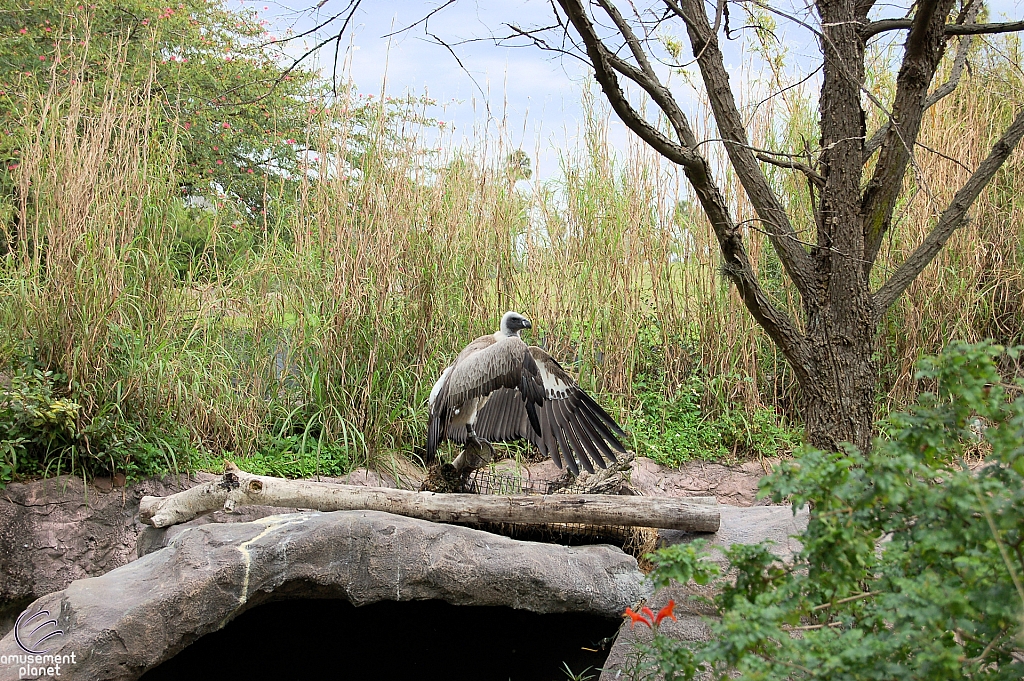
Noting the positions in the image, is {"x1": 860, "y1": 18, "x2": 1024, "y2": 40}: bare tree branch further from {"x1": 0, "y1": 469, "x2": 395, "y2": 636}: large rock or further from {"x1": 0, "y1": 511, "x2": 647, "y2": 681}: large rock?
{"x1": 0, "y1": 469, "x2": 395, "y2": 636}: large rock

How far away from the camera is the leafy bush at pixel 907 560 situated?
4.44ft

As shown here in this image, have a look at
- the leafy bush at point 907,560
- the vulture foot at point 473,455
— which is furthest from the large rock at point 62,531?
the leafy bush at point 907,560

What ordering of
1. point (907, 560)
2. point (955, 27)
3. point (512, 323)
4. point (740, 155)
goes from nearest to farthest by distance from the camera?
point (907, 560), point (955, 27), point (740, 155), point (512, 323)

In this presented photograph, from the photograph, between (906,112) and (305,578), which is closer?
(906,112)

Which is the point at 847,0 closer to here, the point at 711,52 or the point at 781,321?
the point at 711,52

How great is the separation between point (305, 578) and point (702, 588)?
1.49 m

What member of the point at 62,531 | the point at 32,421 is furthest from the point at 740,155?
the point at 62,531

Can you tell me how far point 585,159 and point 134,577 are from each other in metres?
3.97

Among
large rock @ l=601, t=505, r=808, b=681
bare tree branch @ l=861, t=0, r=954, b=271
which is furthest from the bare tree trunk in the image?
large rock @ l=601, t=505, r=808, b=681

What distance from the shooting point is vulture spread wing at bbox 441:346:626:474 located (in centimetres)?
344

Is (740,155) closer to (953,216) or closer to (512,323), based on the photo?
(953,216)

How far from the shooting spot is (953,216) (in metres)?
2.63

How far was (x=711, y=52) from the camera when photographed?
2625mm

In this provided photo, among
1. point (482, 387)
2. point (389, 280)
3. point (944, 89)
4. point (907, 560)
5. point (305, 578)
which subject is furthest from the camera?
point (389, 280)
